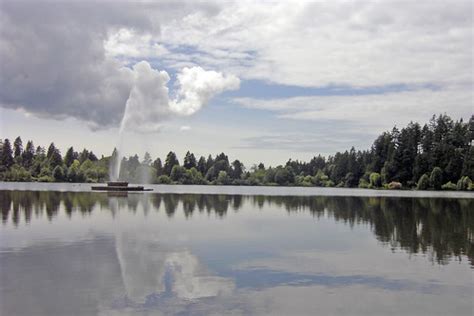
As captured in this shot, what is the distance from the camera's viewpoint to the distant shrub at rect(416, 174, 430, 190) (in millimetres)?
128750

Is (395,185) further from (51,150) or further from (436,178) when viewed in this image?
(51,150)

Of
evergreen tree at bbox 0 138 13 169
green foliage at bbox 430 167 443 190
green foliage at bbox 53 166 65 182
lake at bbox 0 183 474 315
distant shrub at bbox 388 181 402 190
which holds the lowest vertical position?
lake at bbox 0 183 474 315

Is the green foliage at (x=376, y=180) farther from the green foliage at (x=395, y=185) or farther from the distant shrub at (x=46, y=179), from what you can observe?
the distant shrub at (x=46, y=179)

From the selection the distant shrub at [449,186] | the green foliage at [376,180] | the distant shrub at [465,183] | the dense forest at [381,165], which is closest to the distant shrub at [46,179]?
the dense forest at [381,165]

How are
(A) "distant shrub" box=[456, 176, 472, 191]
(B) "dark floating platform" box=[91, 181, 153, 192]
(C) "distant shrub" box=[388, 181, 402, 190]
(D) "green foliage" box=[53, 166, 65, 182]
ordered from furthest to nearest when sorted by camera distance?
(D) "green foliage" box=[53, 166, 65, 182]
(C) "distant shrub" box=[388, 181, 402, 190]
(A) "distant shrub" box=[456, 176, 472, 191]
(B) "dark floating platform" box=[91, 181, 153, 192]

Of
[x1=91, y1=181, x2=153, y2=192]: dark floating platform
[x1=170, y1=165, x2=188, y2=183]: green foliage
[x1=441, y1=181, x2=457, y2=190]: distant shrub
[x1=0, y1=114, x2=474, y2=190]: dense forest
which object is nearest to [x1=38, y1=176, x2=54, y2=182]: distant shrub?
[x1=0, y1=114, x2=474, y2=190]: dense forest

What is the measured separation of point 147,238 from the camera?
28094mm

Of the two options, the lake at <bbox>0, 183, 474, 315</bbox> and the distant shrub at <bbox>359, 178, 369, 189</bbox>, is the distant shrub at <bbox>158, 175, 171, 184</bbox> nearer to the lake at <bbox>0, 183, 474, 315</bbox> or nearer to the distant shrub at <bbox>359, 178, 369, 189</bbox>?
the distant shrub at <bbox>359, 178, 369, 189</bbox>

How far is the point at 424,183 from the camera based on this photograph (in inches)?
5084

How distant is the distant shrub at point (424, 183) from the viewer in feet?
422

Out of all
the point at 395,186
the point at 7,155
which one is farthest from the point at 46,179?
the point at 395,186

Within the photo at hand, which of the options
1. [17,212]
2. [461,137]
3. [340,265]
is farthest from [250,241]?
[461,137]

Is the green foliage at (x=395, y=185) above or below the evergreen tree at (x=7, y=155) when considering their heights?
below

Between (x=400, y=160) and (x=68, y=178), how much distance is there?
97.4 meters
